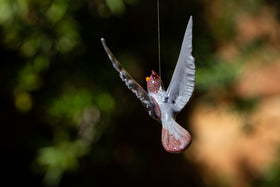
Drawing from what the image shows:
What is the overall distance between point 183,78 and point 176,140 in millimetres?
75

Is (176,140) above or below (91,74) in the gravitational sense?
below

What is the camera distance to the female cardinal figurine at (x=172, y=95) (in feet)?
1.33

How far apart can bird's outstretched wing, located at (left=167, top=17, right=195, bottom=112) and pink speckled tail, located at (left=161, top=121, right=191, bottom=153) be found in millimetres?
34

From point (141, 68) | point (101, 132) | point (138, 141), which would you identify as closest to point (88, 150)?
point (101, 132)

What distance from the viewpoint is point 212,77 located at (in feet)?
4.00

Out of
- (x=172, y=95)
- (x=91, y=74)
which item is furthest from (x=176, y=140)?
(x=91, y=74)

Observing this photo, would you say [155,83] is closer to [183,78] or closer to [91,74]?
[183,78]

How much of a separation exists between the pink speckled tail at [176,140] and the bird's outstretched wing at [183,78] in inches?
1.3

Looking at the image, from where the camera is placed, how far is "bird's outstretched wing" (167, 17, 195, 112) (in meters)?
0.38

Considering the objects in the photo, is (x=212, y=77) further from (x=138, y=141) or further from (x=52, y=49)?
(x=138, y=141)

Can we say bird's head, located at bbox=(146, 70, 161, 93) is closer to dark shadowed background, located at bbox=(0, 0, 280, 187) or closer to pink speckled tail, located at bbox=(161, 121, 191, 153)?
pink speckled tail, located at bbox=(161, 121, 191, 153)

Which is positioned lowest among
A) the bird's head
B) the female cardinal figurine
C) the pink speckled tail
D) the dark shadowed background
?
the pink speckled tail

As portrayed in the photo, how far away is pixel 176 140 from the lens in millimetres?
427

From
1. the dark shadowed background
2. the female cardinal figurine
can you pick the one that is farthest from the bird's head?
the dark shadowed background
